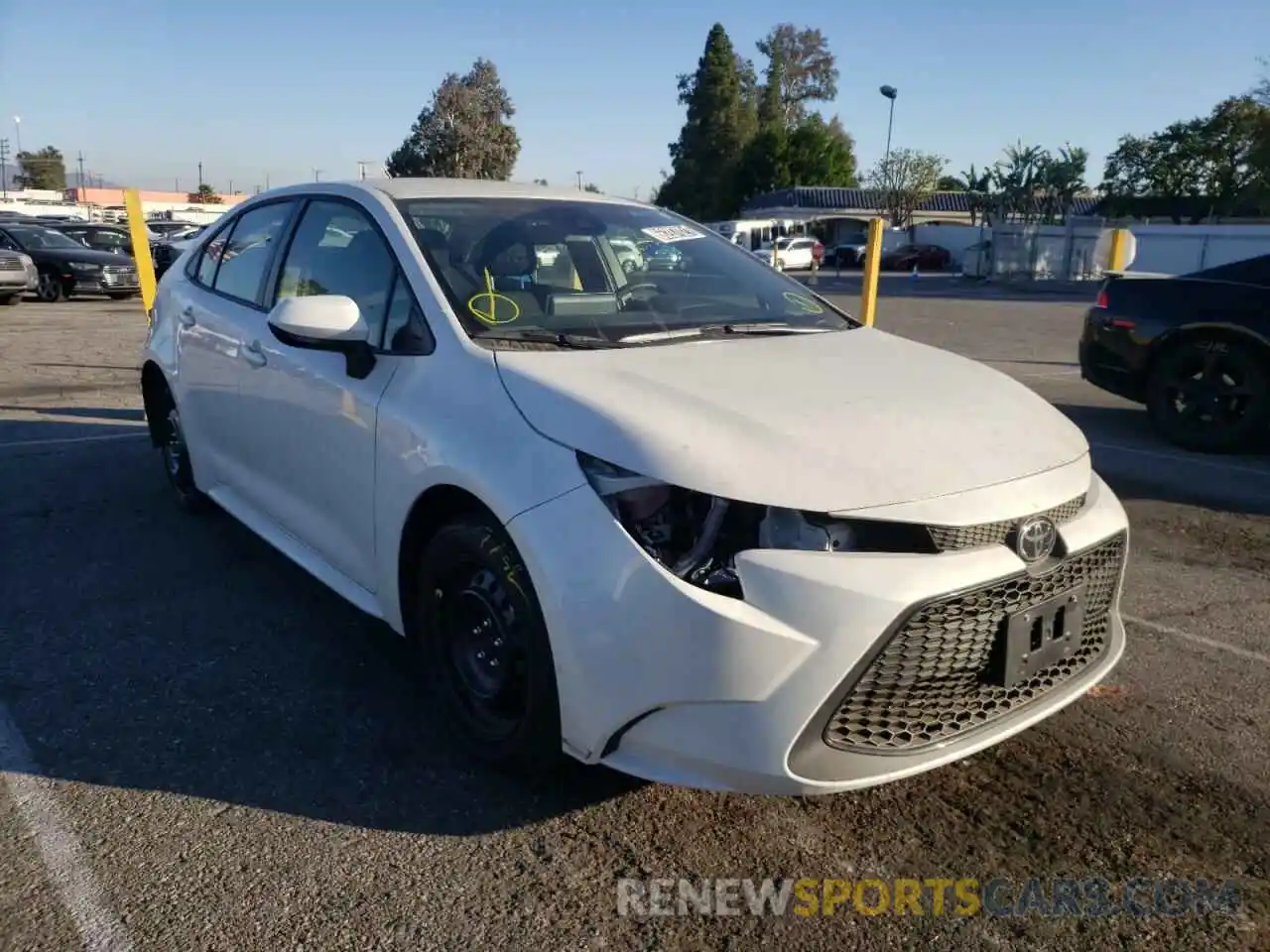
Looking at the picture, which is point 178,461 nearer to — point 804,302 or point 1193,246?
point 804,302

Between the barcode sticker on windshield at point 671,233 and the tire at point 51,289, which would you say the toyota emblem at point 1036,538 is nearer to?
the barcode sticker on windshield at point 671,233

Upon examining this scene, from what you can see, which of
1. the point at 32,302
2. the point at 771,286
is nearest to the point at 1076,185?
the point at 32,302

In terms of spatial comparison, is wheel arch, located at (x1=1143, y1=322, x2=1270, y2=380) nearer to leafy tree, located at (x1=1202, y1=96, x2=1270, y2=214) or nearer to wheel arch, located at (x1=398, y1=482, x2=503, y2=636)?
wheel arch, located at (x1=398, y1=482, x2=503, y2=636)

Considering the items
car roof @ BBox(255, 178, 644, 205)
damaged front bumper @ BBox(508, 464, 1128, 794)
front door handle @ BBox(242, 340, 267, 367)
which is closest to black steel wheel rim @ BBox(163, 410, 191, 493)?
front door handle @ BBox(242, 340, 267, 367)

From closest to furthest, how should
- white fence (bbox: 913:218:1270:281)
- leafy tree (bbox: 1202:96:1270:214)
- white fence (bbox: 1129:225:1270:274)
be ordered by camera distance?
white fence (bbox: 913:218:1270:281) < white fence (bbox: 1129:225:1270:274) < leafy tree (bbox: 1202:96:1270:214)

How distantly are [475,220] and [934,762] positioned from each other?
2.26 m

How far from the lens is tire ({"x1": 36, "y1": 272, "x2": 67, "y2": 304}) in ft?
65.7

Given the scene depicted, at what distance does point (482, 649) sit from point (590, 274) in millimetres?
1414

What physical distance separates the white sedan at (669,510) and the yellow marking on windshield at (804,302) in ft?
0.30

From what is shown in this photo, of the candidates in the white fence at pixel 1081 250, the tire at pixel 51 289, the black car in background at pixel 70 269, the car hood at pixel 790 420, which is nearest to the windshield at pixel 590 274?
the car hood at pixel 790 420

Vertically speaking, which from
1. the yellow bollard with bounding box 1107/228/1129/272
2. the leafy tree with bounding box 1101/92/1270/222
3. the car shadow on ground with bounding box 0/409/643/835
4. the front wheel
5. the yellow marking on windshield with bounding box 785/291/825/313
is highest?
the leafy tree with bounding box 1101/92/1270/222

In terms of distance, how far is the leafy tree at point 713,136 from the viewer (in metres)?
78.4

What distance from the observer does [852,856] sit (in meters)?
2.62

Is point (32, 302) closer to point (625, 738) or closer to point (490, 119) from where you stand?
point (625, 738)
